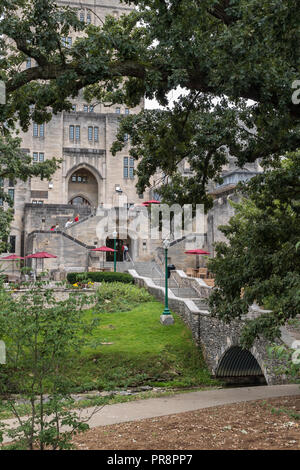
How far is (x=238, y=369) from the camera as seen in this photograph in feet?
73.0

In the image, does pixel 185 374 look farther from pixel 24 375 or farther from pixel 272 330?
pixel 24 375

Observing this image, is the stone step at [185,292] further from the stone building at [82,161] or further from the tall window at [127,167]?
the tall window at [127,167]

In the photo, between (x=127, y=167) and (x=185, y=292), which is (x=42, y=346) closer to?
(x=185, y=292)

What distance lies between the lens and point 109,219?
4469cm

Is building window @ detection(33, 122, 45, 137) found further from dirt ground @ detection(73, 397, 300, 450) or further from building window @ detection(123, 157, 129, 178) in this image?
dirt ground @ detection(73, 397, 300, 450)

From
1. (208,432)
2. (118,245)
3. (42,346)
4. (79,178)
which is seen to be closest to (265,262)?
(208,432)

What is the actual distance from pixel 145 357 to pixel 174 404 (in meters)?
6.95

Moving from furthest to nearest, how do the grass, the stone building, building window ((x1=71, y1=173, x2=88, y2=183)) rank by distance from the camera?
1. building window ((x1=71, y1=173, x2=88, y2=183))
2. the stone building
3. the grass

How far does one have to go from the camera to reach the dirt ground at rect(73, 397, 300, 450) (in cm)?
816

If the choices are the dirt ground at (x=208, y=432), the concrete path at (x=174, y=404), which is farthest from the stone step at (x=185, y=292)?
the dirt ground at (x=208, y=432)

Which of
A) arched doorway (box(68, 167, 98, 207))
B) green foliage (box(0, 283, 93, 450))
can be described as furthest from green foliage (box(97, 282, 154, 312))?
arched doorway (box(68, 167, 98, 207))

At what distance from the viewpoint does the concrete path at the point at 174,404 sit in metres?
12.6

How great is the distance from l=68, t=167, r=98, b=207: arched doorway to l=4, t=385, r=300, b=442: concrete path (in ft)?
145
